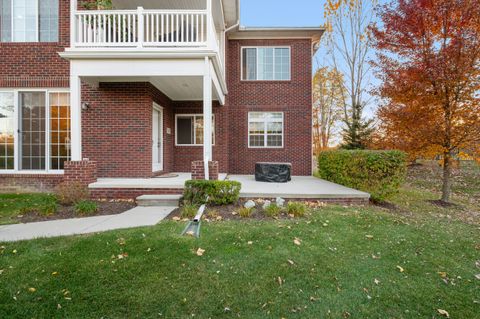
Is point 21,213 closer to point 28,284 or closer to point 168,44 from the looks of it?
point 28,284

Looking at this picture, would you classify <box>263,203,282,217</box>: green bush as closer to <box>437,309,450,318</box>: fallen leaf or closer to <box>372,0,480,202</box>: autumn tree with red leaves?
<box>437,309,450,318</box>: fallen leaf

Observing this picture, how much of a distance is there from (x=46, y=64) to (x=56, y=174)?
131 inches

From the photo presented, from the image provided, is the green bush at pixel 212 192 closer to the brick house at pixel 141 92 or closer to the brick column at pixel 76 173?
the brick house at pixel 141 92

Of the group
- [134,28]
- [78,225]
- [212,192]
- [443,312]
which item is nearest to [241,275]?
[443,312]

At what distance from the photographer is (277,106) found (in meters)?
10.8

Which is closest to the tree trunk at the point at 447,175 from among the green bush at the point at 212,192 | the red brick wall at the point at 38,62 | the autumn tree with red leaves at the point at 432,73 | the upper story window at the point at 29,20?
the autumn tree with red leaves at the point at 432,73

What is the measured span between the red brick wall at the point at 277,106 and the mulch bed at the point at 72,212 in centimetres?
583

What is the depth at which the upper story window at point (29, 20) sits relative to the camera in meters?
7.28

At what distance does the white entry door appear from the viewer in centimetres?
823

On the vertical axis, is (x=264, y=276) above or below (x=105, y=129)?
below

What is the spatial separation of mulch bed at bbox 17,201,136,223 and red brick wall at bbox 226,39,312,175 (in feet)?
19.1

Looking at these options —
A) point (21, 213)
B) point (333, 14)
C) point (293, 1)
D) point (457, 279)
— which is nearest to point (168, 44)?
point (21, 213)

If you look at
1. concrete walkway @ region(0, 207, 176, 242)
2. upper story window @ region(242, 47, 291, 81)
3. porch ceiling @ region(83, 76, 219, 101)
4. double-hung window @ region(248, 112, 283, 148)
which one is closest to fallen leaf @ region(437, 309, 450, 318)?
concrete walkway @ region(0, 207, 176, 242)

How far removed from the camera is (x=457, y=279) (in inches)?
Result: 108
